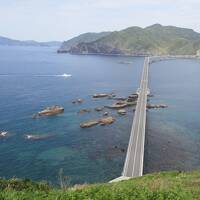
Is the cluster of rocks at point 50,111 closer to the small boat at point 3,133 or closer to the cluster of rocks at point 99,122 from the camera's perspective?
the cluster of rocks at point 99,122

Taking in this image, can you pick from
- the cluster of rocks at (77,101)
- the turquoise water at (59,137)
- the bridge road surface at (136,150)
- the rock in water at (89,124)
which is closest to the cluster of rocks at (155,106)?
the turquoise water at (59,137)

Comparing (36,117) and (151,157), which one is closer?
(151,157)

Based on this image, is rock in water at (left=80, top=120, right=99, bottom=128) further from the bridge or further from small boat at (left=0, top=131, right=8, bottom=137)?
small boat at (left=0, top=131, right=8, bottom=137)

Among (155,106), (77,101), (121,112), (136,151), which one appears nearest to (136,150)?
(136,151)

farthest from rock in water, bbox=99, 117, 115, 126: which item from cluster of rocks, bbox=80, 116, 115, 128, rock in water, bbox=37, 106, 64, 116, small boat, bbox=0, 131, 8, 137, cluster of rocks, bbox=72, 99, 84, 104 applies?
cluster of rocks, bbox=72, 99, 84, 104

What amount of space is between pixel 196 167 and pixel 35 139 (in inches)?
1345

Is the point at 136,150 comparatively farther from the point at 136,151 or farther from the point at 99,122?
the point at 99,122

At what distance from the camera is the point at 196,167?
192 feet

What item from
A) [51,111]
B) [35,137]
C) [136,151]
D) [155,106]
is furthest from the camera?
[155,106]

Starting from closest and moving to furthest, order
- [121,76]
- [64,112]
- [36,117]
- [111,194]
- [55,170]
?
[111,194] → [55,170] → [36,117] → [64,112] → [121,76]

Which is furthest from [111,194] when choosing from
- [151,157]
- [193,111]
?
[193,111]

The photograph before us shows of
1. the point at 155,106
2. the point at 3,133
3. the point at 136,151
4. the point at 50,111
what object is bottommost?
the point at 3,133

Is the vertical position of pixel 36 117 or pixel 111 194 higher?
pixel 111 194

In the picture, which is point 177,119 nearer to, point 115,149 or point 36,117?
point 115,149
